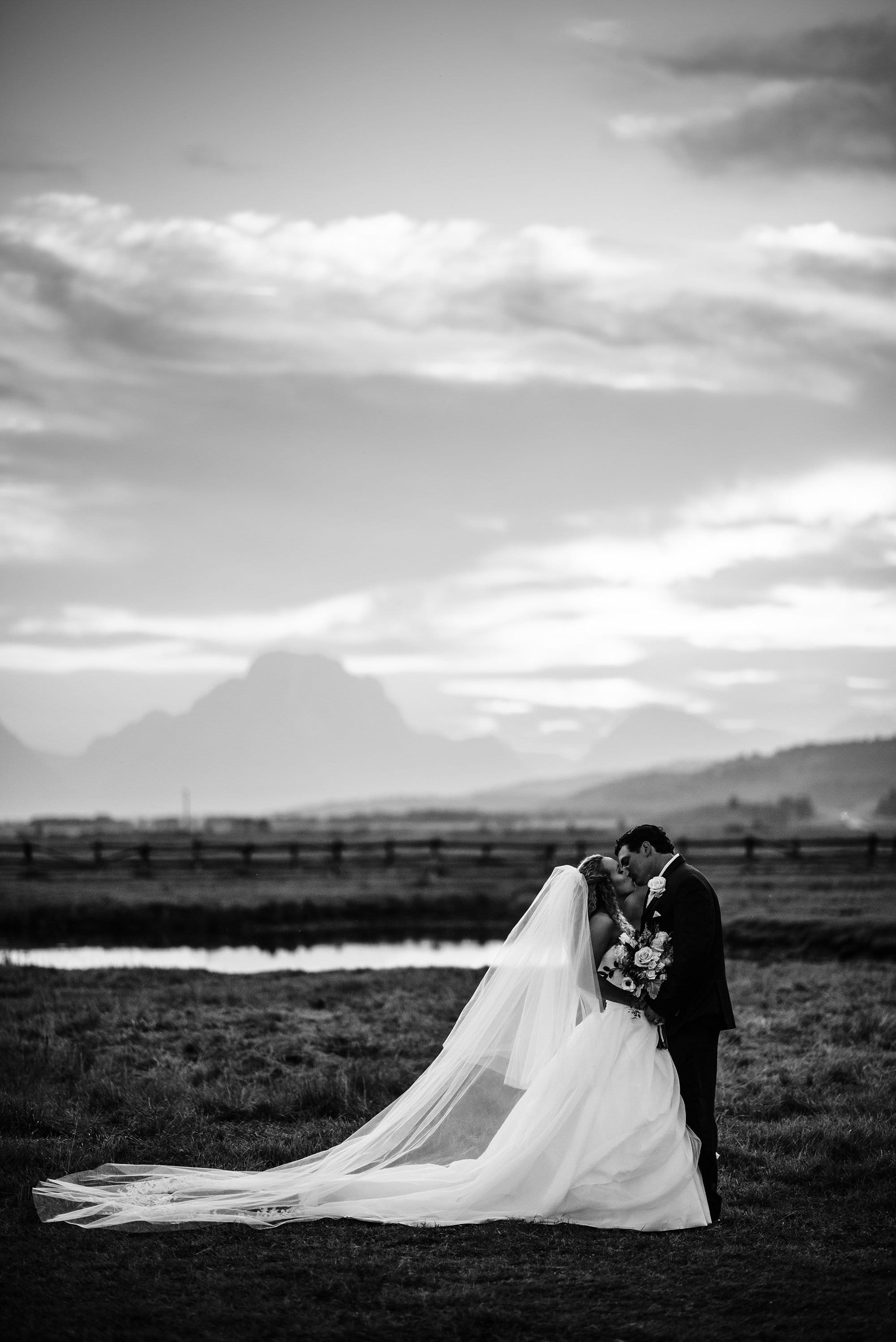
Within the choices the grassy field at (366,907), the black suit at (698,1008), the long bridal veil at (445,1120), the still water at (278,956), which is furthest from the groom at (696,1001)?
the grassy field at (366,907)

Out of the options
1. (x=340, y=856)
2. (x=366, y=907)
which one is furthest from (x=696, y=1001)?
(x=340, y=856)

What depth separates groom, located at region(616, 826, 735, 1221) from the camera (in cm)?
780

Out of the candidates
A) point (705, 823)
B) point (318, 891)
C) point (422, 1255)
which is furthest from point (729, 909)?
point (705, 823)

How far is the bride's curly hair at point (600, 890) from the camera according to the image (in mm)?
8312

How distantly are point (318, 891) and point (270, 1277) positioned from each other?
28466 millimetres

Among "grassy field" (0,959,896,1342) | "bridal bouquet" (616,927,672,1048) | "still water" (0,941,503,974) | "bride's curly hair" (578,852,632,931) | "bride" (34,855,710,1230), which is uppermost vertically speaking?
"bride's curly hair" (578,852,632,931)

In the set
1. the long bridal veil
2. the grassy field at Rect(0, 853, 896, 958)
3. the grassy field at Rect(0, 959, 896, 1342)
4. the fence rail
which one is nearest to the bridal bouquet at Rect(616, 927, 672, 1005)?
the long bridal veil

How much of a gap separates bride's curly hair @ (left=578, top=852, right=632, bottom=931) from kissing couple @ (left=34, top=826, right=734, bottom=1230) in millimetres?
17

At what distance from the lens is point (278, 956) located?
25891 mm

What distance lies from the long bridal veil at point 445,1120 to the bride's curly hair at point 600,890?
6 cm

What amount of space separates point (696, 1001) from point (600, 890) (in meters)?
1.02

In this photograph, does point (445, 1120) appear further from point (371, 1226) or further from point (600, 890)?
point (600, 890)

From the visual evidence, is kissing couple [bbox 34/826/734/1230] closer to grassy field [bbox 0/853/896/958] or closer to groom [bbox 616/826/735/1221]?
groom [bbox 616/826/735/1221]

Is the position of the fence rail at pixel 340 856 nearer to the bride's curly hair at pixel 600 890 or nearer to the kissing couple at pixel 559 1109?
the kissing couple at pixel 559 1109
